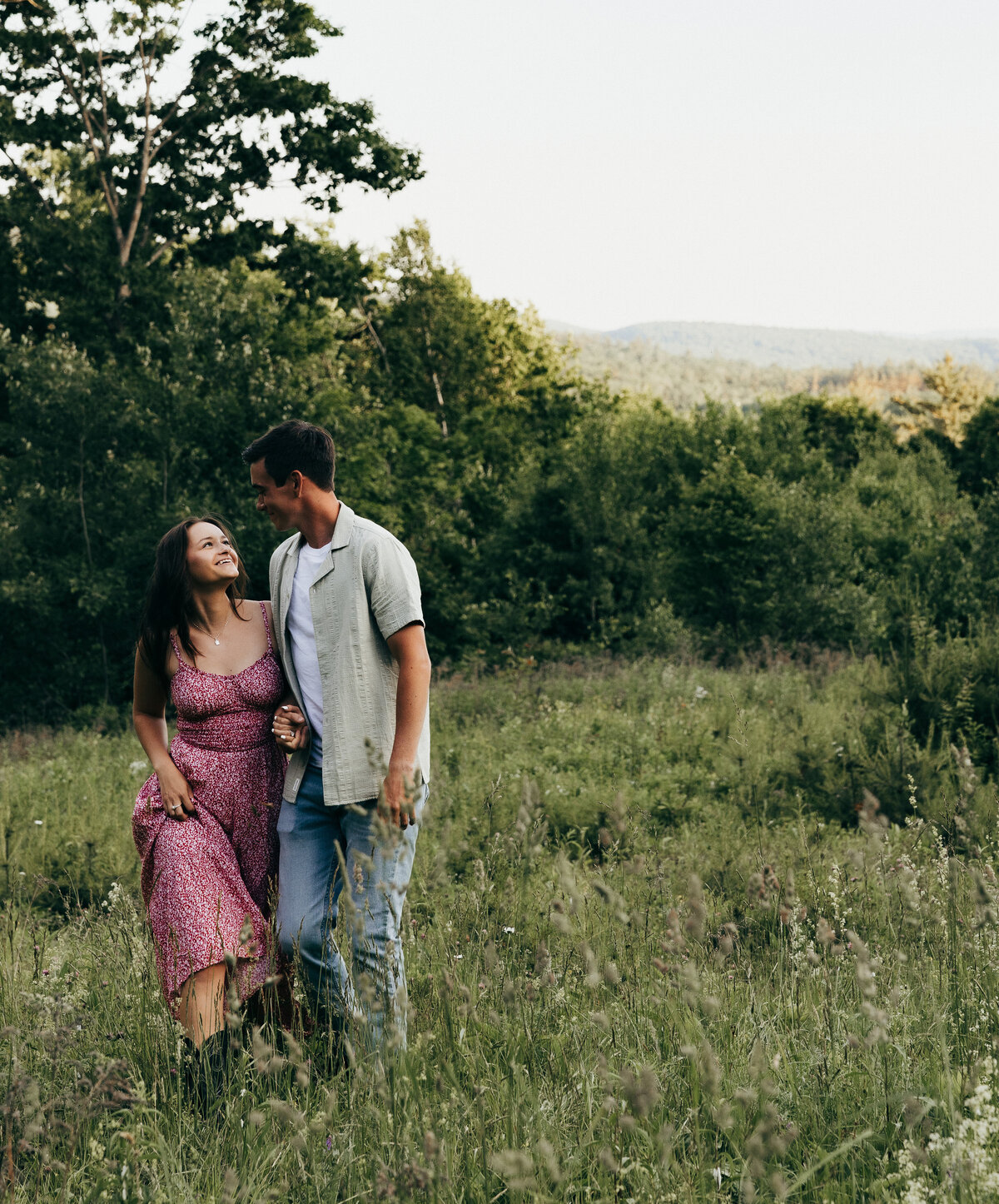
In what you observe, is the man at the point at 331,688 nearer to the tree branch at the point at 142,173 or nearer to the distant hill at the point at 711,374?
the tree branch at the point at 142,173

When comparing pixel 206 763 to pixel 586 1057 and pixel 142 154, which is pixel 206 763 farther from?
pixel 142 154

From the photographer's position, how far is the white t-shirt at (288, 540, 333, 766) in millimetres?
3020

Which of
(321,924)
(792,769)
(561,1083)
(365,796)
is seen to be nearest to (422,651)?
(365,796)

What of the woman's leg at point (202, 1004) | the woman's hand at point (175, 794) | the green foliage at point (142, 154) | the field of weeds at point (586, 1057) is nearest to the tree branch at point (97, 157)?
the green foliage at point (142, 154)

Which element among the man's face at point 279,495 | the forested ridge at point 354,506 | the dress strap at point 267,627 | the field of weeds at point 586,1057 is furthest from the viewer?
the forested ridge at point 354,506

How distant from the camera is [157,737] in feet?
10.5

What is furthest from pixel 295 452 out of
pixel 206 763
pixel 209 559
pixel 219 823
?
pixel 219 823

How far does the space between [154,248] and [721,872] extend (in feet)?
57.9

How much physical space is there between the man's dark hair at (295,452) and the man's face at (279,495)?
0.02m

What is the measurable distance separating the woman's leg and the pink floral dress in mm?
69

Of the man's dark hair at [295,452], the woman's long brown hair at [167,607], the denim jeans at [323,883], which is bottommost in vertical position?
the denim jeans at [323,883]

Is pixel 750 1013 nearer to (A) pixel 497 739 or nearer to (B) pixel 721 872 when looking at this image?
(B) pixel 721 872

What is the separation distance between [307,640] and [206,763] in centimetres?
48

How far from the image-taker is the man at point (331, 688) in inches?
111
